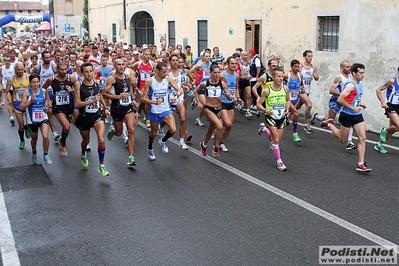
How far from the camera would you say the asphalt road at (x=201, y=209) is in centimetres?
543

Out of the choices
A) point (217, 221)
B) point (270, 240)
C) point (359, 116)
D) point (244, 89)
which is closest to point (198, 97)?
point (359, 116)

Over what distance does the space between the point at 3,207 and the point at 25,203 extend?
29 cm

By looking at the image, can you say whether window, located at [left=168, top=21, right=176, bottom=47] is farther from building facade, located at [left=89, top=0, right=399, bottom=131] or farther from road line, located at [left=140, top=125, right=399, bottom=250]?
road line, located at [left=140, top=125, right=399, bottom=250]

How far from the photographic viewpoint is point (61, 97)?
30.9 ft

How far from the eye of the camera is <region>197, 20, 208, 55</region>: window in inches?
800

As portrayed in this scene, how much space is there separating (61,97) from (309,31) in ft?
24.4

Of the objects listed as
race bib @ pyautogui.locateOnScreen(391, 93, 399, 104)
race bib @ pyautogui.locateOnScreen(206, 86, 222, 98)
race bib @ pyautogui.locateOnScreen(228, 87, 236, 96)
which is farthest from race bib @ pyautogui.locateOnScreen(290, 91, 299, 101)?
race bib @ pyautogui.locateOnScreen(206, 86, 222, 98)

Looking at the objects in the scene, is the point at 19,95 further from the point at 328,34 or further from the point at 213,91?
the point at 328,34

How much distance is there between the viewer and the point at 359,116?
8.45 metres

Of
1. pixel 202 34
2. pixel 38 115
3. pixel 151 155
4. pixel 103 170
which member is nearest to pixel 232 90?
pixel 151 155

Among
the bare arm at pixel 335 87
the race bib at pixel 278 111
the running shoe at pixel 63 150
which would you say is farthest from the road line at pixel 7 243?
the bare arm at pixel 335 87

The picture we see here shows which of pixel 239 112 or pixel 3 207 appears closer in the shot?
pixel 3 207

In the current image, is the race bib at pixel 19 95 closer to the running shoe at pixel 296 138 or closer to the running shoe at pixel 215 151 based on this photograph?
the running shoe at pixel 215 151

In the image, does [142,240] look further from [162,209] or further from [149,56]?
[149,56]
